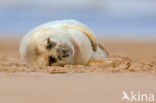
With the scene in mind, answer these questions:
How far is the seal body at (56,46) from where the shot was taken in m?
6.84

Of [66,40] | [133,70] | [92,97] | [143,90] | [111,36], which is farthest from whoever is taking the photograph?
[111,36]

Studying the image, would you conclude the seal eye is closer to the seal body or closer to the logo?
the seal body

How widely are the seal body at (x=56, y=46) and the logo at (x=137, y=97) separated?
7.66 feet

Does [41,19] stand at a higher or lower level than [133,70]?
higher

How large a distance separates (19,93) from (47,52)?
90.6 inches

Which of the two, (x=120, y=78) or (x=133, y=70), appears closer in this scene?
(x=120, y=78)

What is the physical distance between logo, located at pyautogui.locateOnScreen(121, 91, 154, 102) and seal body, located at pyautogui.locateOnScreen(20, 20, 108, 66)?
2336 millimetres

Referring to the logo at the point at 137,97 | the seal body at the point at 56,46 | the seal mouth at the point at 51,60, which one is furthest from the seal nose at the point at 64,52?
the logo at the point at 137,97

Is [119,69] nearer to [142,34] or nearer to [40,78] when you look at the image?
[40,78]

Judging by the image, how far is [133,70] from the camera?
6.53 metres

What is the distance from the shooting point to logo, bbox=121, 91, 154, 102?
4.36 m

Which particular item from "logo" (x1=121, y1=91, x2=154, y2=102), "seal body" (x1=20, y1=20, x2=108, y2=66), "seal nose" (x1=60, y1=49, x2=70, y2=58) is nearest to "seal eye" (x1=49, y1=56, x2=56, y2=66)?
"seal body" (x1=20, y1=20, x2=108, y2=66)

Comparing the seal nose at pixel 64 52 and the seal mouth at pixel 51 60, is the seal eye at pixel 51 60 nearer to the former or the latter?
the seal mouth at pixel 51 60

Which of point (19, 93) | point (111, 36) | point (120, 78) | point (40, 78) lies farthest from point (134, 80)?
point (111, 36)
